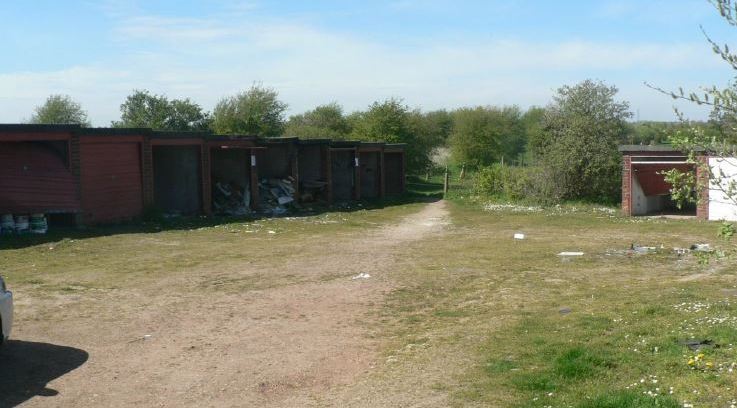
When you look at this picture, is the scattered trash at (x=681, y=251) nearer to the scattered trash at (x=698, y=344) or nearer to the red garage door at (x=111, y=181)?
the scattered trash at (x=698, y=344)

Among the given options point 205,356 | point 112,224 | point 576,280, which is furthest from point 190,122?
point 205,356

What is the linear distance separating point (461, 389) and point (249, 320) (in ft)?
14.4

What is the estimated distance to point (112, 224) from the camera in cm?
2444

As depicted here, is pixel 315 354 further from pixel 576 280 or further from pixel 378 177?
pixel 378 177

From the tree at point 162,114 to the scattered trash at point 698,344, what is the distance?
53238 mm

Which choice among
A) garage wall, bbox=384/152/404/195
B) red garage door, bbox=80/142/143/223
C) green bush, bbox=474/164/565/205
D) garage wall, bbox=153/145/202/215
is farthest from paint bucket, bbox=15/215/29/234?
garage wall, bbox=384/152/404/195

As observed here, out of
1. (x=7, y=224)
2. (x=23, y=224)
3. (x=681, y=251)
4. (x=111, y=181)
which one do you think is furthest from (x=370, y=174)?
(x=681, y=251)

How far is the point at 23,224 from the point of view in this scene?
2125 centimetres

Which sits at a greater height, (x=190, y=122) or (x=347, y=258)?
(x=190, y=122)

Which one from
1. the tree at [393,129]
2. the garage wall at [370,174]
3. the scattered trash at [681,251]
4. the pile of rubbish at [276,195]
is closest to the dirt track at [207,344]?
the scattered trash at [681,251]

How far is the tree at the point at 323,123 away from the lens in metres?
54.2

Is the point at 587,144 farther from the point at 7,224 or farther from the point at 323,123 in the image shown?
the point at 323,123

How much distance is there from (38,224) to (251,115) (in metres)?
37.5

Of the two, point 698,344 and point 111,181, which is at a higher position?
point 111,181
